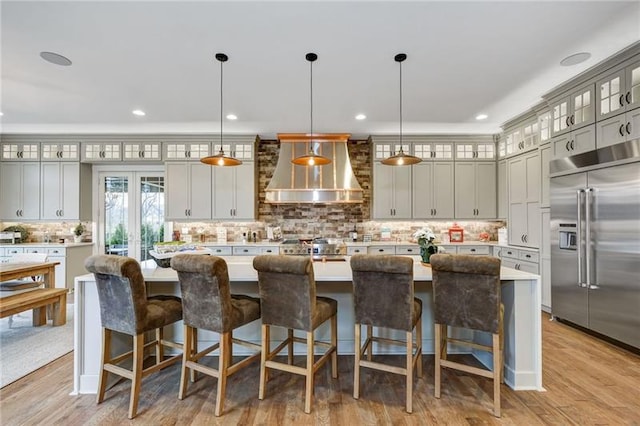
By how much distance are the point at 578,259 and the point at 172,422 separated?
4.21 metres

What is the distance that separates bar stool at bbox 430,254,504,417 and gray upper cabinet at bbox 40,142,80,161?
20.8 feet

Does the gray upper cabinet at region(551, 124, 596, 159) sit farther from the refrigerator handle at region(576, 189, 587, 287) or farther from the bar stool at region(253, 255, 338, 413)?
the bar stool at region(253, 255, 338, 413)

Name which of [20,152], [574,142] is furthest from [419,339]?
[20,152]

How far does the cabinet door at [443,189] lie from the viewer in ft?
18.2

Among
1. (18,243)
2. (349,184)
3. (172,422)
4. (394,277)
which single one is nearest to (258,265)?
(394,277)

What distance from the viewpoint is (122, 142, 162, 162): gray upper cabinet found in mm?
5520

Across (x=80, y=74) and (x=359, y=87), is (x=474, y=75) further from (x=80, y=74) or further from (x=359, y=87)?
(x=80, y=74)

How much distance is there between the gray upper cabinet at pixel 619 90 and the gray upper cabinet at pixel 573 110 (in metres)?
0.10

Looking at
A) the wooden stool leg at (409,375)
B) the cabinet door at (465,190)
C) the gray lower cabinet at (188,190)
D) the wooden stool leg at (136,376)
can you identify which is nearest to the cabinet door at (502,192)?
the cabinet door at (465,190)

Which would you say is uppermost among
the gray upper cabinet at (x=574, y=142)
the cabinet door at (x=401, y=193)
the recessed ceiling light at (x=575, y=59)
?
the recessed ceiling light at (x=575, y=59)

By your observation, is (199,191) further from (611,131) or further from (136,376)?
(611,131)

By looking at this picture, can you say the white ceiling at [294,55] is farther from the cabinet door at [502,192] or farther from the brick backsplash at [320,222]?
the brick backsplash at [320,222]

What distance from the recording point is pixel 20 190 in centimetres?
552

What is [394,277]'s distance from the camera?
2139 millimetres
